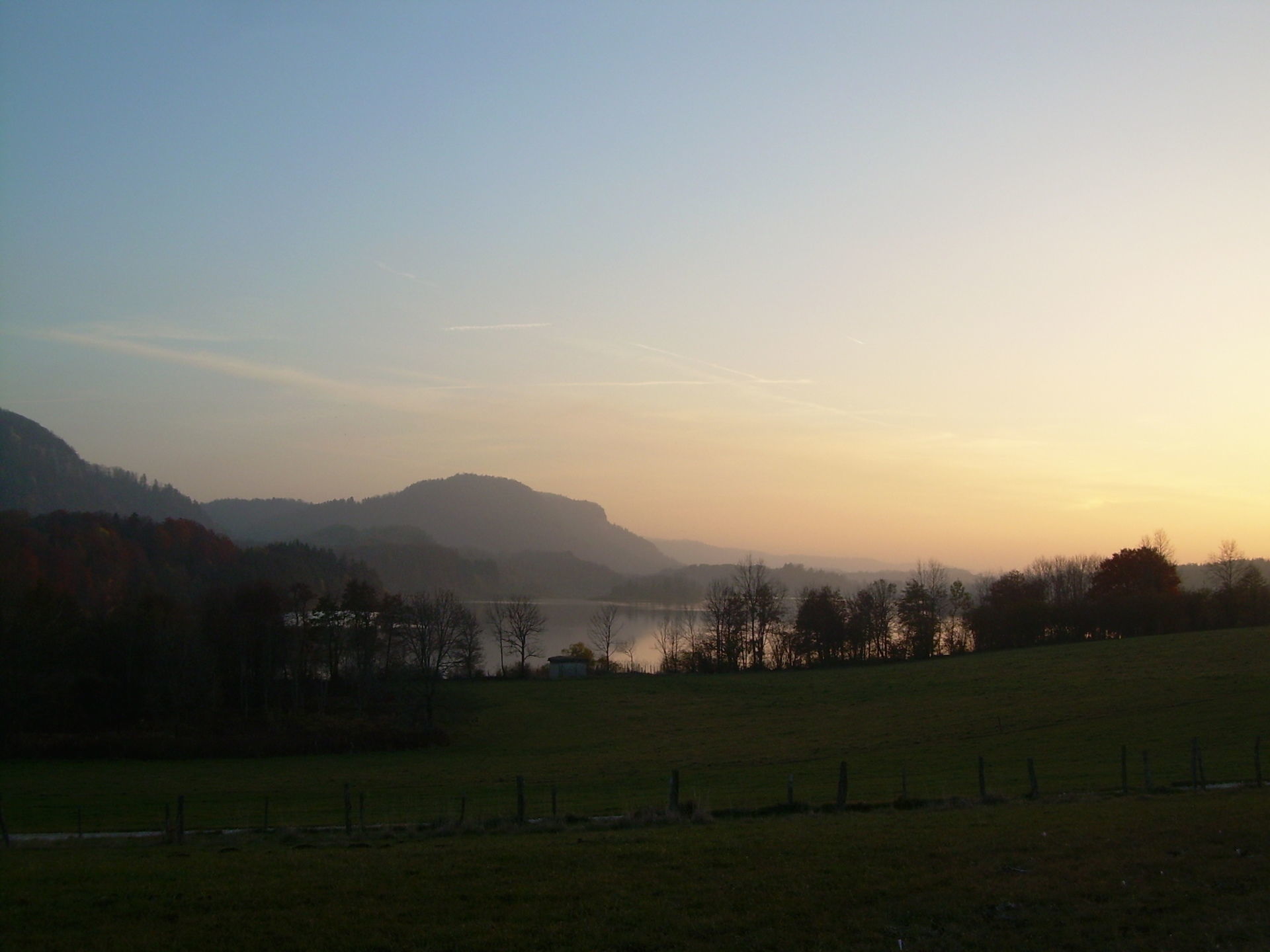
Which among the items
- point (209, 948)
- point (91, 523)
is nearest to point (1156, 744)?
point (209, 948)

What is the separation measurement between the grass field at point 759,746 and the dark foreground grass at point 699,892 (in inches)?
314

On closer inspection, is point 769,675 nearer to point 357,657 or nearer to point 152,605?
point 357,657

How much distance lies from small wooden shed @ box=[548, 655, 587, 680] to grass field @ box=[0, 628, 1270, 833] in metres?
9.67

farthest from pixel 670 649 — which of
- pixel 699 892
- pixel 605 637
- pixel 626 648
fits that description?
pixel 699 892

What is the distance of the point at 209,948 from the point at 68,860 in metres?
6.75

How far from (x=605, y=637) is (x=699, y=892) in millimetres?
115412

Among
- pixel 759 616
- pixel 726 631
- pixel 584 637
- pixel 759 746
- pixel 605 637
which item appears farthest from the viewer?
pixel 584 637

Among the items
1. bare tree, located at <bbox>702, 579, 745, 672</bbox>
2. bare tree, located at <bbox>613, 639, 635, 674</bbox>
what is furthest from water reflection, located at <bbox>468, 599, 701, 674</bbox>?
bare tree, located at <bbox>702, 579, 745, 672</bbox>

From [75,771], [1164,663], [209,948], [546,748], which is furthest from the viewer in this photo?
[1164,663]

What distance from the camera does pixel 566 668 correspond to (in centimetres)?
8088

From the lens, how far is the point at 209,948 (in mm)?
8789

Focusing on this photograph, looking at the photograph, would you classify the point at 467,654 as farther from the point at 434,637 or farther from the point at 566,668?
the point at 566,668

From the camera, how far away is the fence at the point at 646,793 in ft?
68.5

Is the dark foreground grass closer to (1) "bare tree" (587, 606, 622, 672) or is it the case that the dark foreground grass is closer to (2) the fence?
(2) the fence
